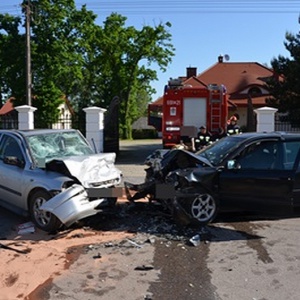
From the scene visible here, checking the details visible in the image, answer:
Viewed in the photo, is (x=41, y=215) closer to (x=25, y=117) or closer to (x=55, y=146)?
(x=55, y=146)

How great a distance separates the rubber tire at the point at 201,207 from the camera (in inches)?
271

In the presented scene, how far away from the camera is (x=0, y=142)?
8.54 metres

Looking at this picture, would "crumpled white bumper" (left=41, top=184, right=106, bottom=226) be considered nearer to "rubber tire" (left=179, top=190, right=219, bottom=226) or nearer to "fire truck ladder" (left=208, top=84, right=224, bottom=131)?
"rubber tire" (left=179, top=190, right=219, bottom=226)

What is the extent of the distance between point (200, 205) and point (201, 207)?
0.12ft


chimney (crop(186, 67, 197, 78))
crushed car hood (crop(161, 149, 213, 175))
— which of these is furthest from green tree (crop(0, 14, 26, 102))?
crushed car hood (crop(161, 149, 213, 175))

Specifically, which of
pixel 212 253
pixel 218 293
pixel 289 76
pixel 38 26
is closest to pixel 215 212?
pixel 212 253

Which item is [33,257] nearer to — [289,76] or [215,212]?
[215,212]

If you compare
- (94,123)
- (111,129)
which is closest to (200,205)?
(94,123)

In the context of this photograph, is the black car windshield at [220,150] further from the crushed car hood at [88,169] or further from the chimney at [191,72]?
the chimney at [191,72]

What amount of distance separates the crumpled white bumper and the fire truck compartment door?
1090 cm

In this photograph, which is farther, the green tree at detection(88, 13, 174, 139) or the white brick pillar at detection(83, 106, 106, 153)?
the green tree at detection(88, 13, 174, 139)

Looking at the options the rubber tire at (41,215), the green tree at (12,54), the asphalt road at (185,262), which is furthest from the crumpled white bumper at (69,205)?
the green tree at (12,54)

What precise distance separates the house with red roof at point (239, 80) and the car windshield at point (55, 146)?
28114 mm

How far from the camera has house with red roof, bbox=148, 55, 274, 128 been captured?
38.9 metres
